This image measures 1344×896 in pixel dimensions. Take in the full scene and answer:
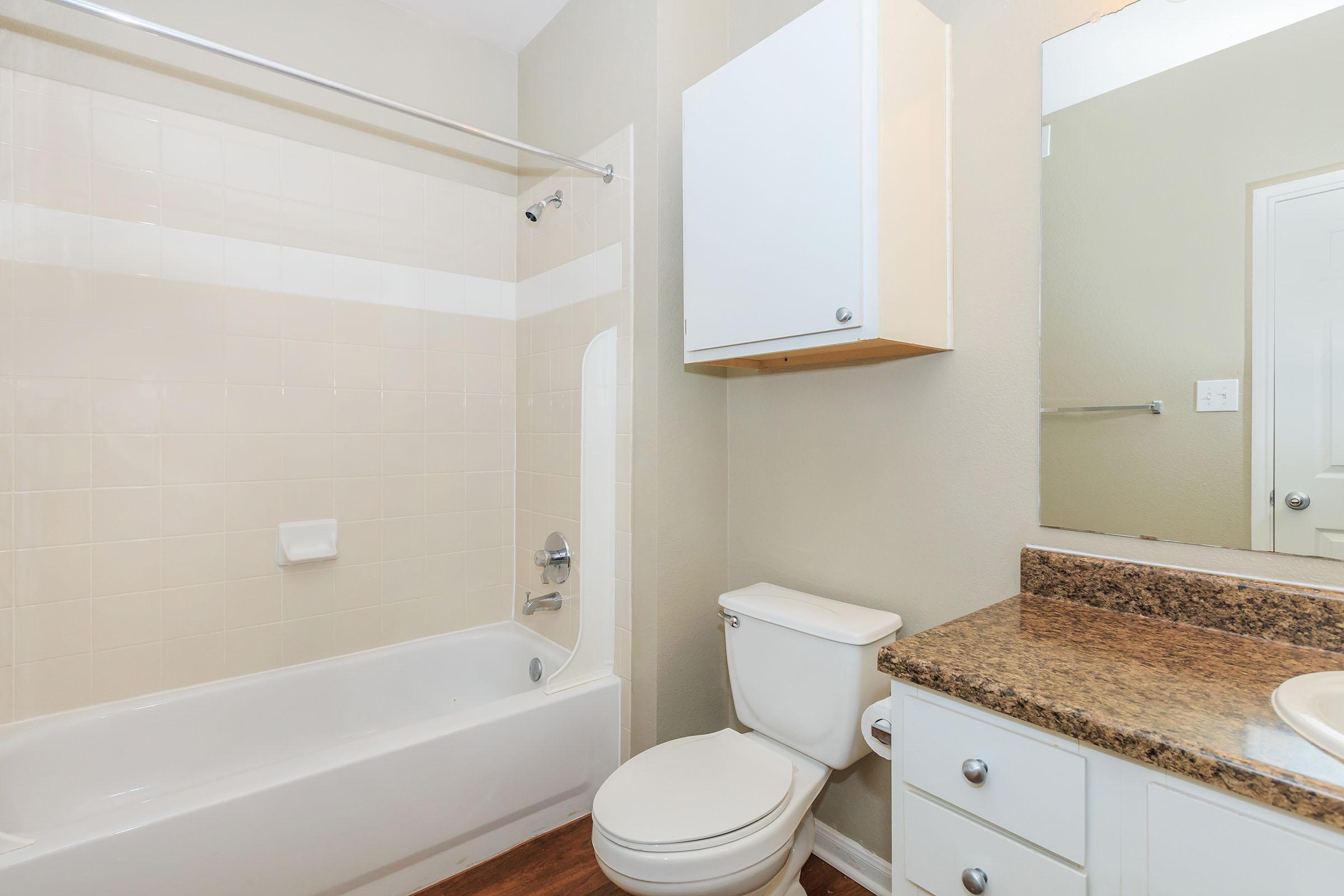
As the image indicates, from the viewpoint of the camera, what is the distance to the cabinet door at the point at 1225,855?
2.00ft

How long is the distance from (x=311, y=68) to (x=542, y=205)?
0.84 m

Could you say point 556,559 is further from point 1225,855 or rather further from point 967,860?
point 1225,855

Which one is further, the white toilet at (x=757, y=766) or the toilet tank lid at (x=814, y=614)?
the toilet tank lid at (x=814, y=614)

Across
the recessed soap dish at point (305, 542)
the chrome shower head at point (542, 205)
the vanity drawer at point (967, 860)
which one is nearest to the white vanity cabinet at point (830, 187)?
the chrome shower head at point (542, 205)

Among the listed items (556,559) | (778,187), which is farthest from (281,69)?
(556,559)

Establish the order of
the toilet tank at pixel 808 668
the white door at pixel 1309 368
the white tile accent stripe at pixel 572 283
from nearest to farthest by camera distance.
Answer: the white door at pixel 1309 368 → the toilet tank at pixel 808 668 → the white tile accent stripe at pixel 572 283

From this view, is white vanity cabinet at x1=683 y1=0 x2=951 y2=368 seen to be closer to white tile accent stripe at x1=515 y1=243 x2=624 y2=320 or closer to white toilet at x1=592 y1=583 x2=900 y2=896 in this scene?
white tile accent stripe at x1=515 y1=243 x2=624 y2=320

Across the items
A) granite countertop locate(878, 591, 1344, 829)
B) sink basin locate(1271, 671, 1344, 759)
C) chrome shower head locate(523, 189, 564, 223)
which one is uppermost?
chrome shower head locate(523, 189, 564, 223)

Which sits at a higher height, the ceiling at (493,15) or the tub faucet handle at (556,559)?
the ceiling at (493,15)

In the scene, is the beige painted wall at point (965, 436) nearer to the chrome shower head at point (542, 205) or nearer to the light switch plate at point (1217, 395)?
the light switch plate at point (1217, 395)

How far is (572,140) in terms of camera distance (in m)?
2.13

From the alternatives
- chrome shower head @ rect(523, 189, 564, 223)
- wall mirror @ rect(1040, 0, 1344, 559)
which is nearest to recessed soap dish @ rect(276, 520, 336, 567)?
chrome shower head @ rect(523, 189, 564, 223)

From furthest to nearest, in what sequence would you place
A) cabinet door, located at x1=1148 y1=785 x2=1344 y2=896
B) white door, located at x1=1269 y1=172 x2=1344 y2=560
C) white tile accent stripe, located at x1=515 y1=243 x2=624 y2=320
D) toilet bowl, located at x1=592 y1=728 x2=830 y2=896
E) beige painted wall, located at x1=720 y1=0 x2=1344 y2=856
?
white tile accent stripe, located at x1=515 y1=243 x2=624 y2=320, beige painted wall, located at x1=720 y1=0 x2=1344 y2=856, toilet bowl, located at x1=592 y1=728 x2=830 y2=896, white door, located at x1=1269 y1=172 x2=1344 y2=560, cabinet door, located at x1=1148 y1=785 x2=1344 y2=896

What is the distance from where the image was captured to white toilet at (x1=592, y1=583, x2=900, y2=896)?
1.18 metres
